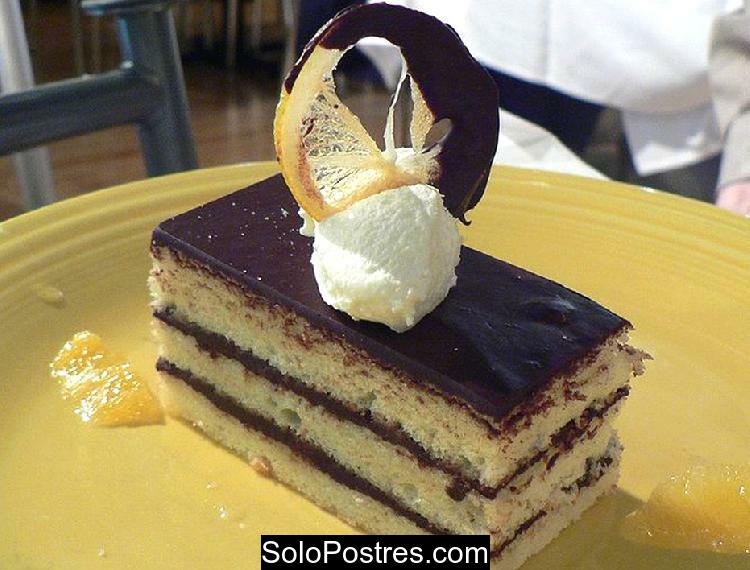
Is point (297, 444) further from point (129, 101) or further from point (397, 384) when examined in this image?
point (129, 101)

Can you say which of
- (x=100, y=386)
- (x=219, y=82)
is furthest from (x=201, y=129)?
(x=100, y=386)

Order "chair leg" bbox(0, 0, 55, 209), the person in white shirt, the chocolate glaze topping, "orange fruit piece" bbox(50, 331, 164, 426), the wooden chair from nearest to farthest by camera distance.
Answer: the chocolate glaze topping < "orange fruit piece" bbox(50, 331, 164, 426) < the wooden chair < "chair leg" bbox(0, 0, 55, 209) < the person in white shirt

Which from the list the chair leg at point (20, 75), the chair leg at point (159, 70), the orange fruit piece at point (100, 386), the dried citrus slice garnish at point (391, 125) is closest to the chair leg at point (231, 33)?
the chair leg at point (20, 75)

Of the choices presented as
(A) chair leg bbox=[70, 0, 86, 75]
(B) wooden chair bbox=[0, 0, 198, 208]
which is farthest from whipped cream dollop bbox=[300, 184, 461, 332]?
(A) chair leg bbox=[70, 0, 86, 75]

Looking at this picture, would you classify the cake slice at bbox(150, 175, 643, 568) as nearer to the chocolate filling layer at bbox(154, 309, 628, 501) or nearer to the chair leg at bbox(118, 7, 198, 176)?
the chocolate filling layer at bbox(154, 309, 628, 501)

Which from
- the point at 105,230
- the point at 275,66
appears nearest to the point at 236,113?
the point at 275,66

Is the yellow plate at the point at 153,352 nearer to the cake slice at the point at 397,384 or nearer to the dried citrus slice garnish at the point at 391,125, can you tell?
the cake slice at the point at 397,384

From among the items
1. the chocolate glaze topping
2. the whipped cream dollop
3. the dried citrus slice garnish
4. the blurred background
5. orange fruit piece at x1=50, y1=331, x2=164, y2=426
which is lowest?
the blurred background
